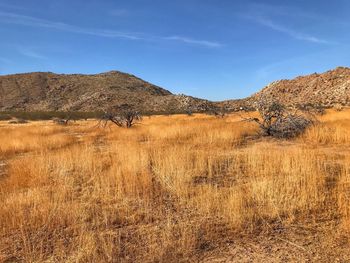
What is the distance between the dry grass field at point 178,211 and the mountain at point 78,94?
74357mm

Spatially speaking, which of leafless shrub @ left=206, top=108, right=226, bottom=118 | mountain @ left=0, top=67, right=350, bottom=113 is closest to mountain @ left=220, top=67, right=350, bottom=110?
mountain @ left=0, top=67, right=350, bottom=113

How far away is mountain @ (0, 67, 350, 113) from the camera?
241 ft

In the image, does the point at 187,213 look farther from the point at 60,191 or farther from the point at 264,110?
the point at 264,110

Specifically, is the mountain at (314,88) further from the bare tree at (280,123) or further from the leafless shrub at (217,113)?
the bare tree at (280,123)

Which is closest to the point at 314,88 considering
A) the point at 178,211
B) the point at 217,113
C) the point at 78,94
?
the point at 217,113

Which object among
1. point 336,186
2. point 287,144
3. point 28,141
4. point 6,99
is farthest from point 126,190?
point 6,99

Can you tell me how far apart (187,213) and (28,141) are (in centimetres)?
1182

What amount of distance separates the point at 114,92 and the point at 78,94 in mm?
10727

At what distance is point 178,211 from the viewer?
225 inches

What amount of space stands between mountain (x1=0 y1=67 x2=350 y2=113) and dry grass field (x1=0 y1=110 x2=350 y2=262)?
59109 mm

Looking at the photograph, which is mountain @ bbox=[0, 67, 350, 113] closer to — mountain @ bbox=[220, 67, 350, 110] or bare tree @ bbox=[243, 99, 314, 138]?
mountain @ bbox=[220, 67, 350, 110]

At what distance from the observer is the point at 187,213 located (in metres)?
5.58

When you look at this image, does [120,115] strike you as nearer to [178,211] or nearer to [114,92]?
[178,211]

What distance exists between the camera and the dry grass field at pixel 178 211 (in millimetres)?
4340
